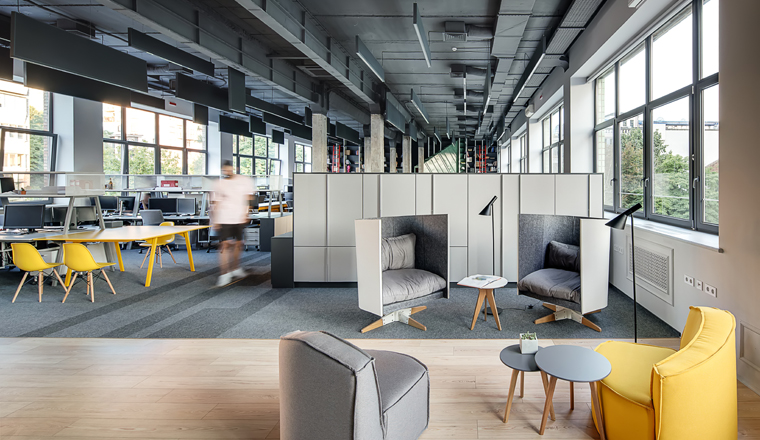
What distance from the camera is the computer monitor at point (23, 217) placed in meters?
6.25

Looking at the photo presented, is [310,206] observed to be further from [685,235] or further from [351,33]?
[685,235]

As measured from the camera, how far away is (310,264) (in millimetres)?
5641

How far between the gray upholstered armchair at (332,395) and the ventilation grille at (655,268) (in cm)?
332

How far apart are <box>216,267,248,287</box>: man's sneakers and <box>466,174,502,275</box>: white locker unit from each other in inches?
138

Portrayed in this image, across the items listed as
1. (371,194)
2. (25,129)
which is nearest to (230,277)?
(371,194)

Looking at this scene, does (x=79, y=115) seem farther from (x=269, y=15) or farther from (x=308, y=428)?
(x=308, y=428)

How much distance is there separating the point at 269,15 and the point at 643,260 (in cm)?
538

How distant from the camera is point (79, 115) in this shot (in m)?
9.55

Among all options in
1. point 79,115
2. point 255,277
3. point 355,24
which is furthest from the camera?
point 79,115

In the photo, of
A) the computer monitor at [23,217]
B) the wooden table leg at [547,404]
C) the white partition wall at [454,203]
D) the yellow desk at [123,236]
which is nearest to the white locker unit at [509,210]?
the white partition wall at [454,203]

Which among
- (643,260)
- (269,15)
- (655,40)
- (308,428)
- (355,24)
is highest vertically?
(355,24)

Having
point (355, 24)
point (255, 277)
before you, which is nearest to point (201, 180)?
point (255, 277)

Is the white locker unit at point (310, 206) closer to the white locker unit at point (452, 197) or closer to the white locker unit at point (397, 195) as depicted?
the white locker unit at point (397, 195)

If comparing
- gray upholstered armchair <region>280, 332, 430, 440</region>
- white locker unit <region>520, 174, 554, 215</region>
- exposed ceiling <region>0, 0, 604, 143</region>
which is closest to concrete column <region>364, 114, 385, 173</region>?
exposed ceiling <region>0, 0, 604, 143</region>
